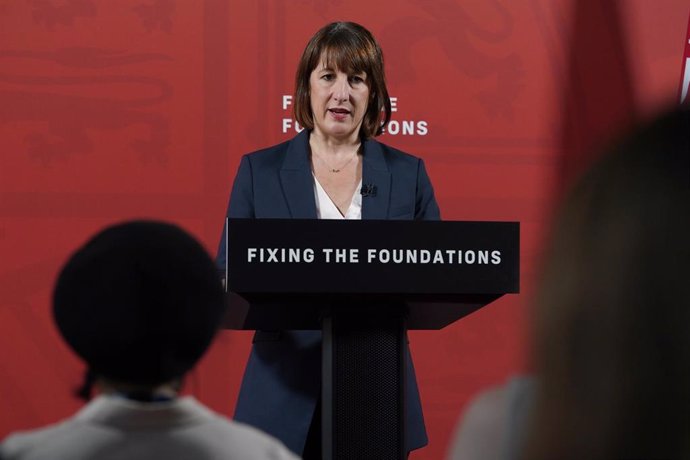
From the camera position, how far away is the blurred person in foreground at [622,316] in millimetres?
652

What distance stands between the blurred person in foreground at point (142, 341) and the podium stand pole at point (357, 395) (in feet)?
3.11

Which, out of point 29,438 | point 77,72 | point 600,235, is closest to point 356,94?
point 77,72

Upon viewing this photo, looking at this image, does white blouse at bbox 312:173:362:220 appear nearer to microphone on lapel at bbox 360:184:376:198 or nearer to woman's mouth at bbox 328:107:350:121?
microphone on lapel at bbox 360:184:376:198

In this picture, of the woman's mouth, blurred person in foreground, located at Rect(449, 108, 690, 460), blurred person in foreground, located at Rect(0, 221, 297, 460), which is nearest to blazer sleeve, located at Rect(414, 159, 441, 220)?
the woman's mouth

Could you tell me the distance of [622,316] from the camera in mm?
654

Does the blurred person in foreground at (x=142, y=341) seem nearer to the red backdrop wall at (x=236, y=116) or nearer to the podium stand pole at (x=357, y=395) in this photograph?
the podium stand pole at (x=357, y=395)

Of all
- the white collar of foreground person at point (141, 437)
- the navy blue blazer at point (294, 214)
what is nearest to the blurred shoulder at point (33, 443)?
the white collar of foreground person at point (141, 437)

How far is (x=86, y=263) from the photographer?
1160 mm

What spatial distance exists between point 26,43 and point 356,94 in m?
1.71

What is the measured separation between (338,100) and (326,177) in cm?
20

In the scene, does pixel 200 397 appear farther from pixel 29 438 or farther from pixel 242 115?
pixel 29 438

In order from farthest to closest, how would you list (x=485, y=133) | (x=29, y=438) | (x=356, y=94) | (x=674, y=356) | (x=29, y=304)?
(x=485, y=133), (x=29, y=304), (x=356, y=94), (x=29, y=438), (x=674, y=356)

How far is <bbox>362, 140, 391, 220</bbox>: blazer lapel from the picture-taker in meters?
2.64

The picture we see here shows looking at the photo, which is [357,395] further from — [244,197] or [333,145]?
[333,145]
